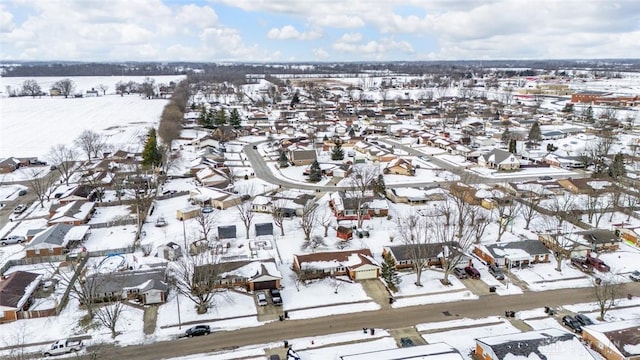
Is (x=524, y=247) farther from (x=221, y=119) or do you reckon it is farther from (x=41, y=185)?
(x=221, y=119)

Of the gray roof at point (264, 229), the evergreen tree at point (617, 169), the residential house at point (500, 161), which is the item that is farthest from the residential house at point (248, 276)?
the evergreen tree at point (617, 169)

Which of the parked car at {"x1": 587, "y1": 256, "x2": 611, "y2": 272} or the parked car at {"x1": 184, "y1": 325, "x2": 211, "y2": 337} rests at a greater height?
the parked car at {"x1": 587, "y1": 256, "x2": 611, "y2": 272}

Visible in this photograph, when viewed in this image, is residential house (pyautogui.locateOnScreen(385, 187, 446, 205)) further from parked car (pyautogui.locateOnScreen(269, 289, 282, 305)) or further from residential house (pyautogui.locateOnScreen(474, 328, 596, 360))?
residential house (pyautogui.locateOnScreen(474, 328, 596, 360))

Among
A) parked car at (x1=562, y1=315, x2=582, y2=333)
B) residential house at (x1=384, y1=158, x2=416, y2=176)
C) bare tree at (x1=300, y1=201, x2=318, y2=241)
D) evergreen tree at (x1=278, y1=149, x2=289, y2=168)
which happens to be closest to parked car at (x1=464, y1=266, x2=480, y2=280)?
parked car at (x1=562, y1=315, x2=582, y2=333)

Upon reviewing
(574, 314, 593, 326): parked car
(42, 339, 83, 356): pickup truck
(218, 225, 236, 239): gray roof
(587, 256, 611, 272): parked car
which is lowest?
(42, 339, 83, 356): pickup truck

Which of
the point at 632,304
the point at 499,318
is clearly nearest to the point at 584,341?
the point at 499,318

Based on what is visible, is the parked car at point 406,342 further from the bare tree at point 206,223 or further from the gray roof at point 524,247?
the bare tree at point 206,223
